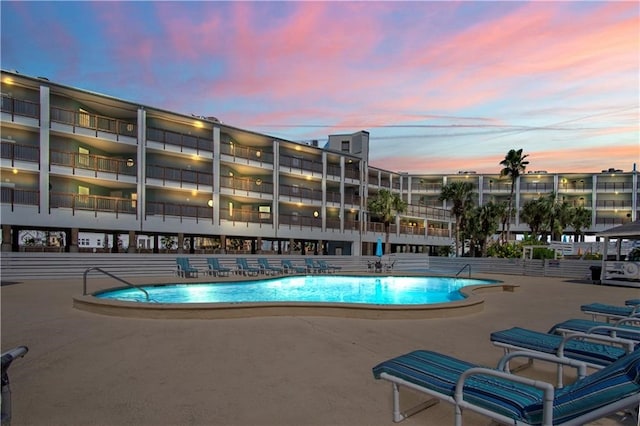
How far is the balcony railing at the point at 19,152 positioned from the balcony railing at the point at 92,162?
2.69 ft

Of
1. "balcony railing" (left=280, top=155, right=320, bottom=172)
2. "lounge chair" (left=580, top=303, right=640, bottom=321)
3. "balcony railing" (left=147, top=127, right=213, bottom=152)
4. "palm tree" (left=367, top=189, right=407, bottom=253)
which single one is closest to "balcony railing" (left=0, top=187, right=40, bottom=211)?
"balcony railing" (left=147, top=127, right=213, bottom=152)

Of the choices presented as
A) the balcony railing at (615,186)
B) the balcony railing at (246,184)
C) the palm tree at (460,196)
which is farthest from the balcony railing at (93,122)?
the balcony railing at (615,186)

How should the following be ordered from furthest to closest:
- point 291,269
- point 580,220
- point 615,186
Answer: point 615,186
point 580,220
point 291,269

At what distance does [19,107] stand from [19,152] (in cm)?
268

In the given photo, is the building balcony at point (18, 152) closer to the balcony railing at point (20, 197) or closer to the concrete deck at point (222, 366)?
the balcony railing at point (20, 197)

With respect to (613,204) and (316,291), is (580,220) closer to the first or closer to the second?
(613,204)

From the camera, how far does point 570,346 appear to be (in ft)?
15.3

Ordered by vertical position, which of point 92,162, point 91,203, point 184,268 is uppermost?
point 92,162

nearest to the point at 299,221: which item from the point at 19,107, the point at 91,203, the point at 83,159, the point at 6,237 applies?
the point at 91,203

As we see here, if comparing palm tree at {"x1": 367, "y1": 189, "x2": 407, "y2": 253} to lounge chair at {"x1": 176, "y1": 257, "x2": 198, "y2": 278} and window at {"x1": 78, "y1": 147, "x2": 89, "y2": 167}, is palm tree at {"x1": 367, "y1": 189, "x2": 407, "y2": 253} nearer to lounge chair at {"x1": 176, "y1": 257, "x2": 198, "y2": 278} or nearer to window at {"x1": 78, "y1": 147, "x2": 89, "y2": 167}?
lounge chair at {"x1": 176, "y1": 257, "x2": 198, "y2": 278}

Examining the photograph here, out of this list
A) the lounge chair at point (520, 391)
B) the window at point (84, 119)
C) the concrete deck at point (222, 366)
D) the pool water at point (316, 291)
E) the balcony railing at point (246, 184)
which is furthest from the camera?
the balcony railing at point (246, 184)

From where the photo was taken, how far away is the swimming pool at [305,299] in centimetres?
873

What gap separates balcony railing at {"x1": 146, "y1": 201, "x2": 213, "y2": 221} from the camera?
27078 millimetres

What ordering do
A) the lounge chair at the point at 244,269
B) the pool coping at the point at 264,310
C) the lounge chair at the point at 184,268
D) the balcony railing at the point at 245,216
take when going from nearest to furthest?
the pool coping at the point at 264,310 < the lounge chair at the point at 184,268 < the lounge chair at the point at 244,269 < the balcony railing at the point at 245,216
